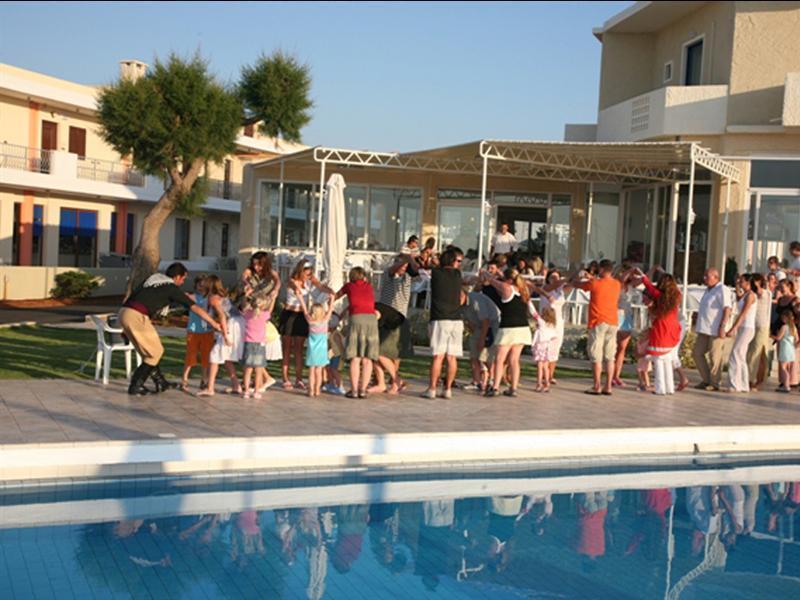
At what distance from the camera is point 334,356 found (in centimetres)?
1208

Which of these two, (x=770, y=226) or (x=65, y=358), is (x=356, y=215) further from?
(x=65, y=358)

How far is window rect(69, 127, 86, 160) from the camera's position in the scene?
3306cm

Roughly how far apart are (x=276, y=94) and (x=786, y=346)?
14105mm

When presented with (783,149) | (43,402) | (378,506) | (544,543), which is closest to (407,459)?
(378,506)

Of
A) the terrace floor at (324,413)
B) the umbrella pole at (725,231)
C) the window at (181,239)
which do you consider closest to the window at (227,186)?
the window at (181,239)

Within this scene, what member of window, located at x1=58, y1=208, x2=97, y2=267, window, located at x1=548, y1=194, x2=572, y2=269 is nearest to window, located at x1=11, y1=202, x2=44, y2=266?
window, located at x1=58, y1=208, x2=97, y2=267

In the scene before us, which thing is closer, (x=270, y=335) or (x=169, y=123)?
(x=270, y=335)

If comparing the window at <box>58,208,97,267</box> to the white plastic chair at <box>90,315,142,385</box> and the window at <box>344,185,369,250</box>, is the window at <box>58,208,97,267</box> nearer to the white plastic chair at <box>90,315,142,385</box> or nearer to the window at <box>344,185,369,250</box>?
the window at <box>344,185,369,250</box>

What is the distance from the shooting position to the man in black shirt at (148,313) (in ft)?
35.1

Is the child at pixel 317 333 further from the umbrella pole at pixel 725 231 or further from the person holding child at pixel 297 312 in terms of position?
the umbrella pole at pixel 725 231

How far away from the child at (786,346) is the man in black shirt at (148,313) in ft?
26.7

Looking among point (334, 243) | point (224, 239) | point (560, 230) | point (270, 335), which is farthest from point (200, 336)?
point (224, 239)

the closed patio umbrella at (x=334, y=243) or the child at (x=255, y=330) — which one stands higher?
the closed patio umbrella at (x=334, y=243)

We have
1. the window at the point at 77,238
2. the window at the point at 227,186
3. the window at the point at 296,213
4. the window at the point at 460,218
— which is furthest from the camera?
the window at the point at 227,186
